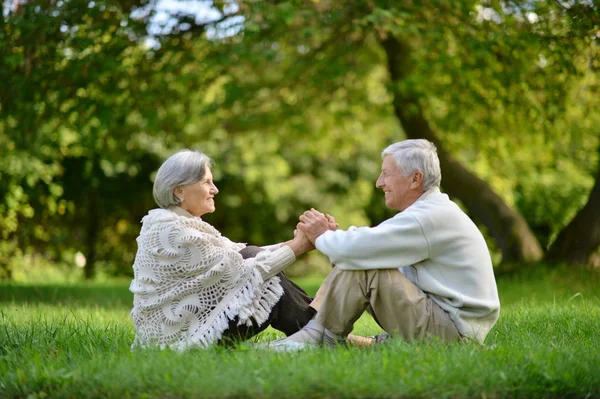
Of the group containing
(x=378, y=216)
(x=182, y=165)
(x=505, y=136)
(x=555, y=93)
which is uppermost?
(x=182, y=165)

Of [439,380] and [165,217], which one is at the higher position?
[165,217]

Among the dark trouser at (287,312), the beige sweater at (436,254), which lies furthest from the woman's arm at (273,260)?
the beige sweater at (436,254)

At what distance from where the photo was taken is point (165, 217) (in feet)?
14.3

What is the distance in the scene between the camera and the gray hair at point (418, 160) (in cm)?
433

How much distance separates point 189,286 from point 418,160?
1475 mm

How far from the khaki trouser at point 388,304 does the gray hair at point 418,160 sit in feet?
1.92

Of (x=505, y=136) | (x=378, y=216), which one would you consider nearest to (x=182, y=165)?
(x=505, y=136)

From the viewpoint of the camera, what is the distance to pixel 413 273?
4.32m

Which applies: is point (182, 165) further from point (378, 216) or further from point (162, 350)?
point (378, 216)

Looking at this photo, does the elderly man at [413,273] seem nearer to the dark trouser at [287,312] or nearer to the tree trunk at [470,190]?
the dark trouser at [287,312]

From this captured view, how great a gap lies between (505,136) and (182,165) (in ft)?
27.6

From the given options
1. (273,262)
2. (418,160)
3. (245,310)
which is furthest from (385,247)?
(245,310)

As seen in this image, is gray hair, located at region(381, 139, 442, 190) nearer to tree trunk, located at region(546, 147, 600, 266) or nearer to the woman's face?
the woman's face

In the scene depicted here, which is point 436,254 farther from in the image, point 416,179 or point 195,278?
point 195,278
